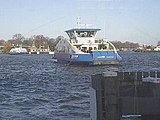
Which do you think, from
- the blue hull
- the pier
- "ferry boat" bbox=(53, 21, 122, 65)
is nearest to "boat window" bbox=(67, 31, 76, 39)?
"ferry boat" bbox=(53, 21, 122, 65)

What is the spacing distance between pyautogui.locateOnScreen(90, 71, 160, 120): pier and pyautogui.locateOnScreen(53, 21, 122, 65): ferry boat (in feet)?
155

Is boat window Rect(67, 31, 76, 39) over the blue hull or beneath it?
over

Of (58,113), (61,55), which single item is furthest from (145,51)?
(58,113)

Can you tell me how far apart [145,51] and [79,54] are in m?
130

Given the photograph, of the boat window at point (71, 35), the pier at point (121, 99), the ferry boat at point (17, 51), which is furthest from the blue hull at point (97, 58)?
the ferry boat at point (17, 51)

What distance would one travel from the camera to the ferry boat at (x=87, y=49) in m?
59.1

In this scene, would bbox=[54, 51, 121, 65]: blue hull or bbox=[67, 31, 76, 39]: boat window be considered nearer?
bbox=[54, 51, 121, 65]: blue hull

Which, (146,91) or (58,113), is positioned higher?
(146,91)

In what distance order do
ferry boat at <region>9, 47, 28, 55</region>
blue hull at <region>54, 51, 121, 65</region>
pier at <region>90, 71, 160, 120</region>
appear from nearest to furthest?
pier at <region>90, 71, 160, 120</region>, blue hull at <region>54, 51, 121, 65</region>, ferry boat at <region>9, 47, 28, 55</region>

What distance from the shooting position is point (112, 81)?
10.7 metres

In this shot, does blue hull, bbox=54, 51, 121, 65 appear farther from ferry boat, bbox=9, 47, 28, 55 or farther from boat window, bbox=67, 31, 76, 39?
ferry boat, bbox=9, 47, 28, 55

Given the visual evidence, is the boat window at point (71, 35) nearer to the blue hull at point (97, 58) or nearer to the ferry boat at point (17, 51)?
the blue hull at point (97, 58)

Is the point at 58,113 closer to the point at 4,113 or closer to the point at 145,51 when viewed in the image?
the point at 4,113

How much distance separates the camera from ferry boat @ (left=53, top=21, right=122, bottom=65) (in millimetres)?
59062
